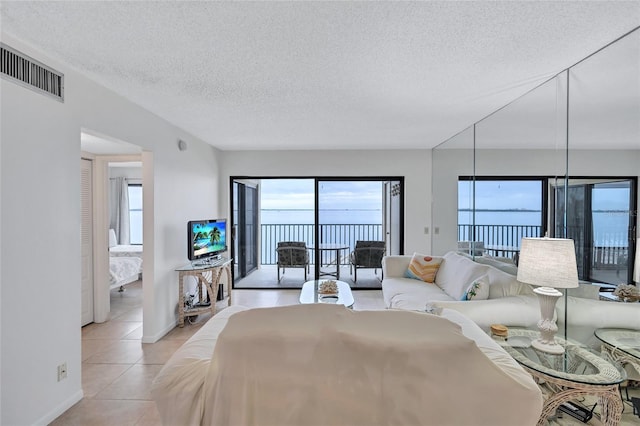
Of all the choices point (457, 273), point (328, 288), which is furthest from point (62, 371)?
point (457, 273)

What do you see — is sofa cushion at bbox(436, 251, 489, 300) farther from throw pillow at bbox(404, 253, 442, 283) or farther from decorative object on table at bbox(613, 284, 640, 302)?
decorative object on table at bbox(613, 284, 640, 302)

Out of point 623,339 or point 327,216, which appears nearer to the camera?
point 623,339

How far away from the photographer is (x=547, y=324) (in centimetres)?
204

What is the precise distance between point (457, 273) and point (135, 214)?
6513 millimetres

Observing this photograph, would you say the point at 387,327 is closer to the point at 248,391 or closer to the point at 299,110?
the point at 248,391

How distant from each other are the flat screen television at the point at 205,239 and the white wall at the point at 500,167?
10.7 ft

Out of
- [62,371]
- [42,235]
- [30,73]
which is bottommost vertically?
[62,371]

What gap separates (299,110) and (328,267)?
4030 mm

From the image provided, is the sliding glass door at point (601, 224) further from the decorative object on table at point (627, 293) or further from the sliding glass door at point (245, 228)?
the sliding glass door at point (245, 228)

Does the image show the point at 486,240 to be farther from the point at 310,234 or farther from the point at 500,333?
the point at 310,234

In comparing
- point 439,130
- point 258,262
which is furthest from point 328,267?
point 439,130

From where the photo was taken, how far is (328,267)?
6.68 m

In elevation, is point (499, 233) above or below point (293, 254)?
above

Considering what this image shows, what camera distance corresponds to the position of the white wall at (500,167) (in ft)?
6.90
